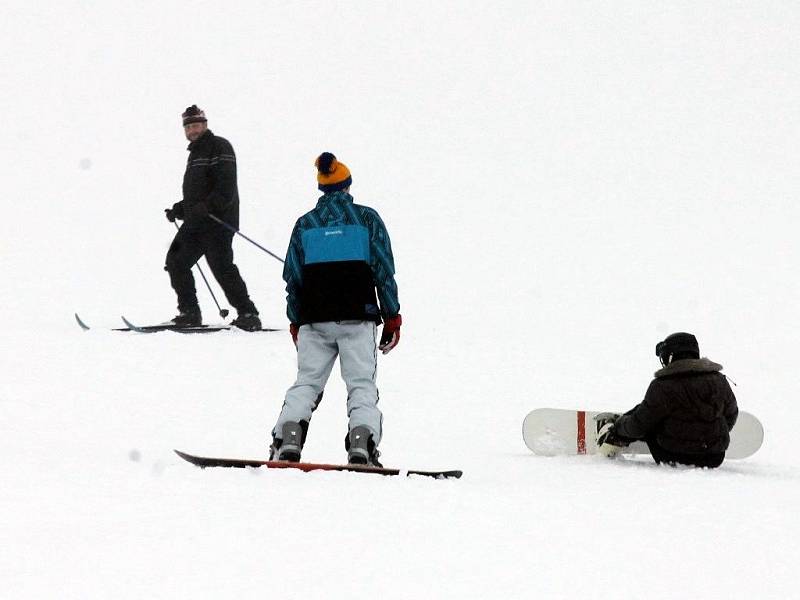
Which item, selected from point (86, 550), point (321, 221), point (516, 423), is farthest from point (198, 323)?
point (86, 550)

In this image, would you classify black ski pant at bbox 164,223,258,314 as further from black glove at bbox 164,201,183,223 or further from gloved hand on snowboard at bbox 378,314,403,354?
gloved hand on snowboard at bbox 378,314,403,354

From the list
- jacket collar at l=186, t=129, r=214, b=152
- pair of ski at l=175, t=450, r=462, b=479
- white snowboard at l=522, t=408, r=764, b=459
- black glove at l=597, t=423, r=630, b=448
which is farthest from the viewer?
jacket collar at l=186, t=129, r=214, b=152

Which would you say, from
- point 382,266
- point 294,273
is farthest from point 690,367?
point 294,273

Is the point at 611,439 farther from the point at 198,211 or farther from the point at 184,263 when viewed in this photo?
the point at 184,263

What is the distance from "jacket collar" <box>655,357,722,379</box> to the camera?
17.5ft

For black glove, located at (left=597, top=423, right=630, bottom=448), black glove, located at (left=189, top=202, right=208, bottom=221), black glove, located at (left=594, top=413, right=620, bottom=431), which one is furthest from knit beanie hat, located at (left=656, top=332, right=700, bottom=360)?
black glove, located at (left=189, top=202, right=208, bottom=221)

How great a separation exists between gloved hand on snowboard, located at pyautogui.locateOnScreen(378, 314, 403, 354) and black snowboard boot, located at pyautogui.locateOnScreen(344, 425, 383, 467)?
48cm

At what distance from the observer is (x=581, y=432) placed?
20.4 ft

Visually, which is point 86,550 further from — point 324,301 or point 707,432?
point 707,432

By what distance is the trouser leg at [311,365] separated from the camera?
16.4ft

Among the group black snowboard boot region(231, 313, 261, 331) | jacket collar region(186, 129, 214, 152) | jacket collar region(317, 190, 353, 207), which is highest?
jacket collar region(186, 129, 214, 152)

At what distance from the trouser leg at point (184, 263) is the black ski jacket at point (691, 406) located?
6.22 meters

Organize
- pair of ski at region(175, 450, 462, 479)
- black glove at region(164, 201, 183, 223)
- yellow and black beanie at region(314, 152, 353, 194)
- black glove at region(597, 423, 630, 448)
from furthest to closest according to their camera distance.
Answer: black glove at region(164, 201, 183, 223), black glove at region(597, 423, 630, 448), yellow and black beanie at region(314, 152, 353, 194), pair of ski at region(175, 450, 462, 479)

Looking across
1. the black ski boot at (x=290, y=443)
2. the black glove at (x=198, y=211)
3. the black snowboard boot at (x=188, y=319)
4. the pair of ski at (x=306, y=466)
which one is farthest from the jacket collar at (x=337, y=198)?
the black snowboard boot at (x=188, y=319)
